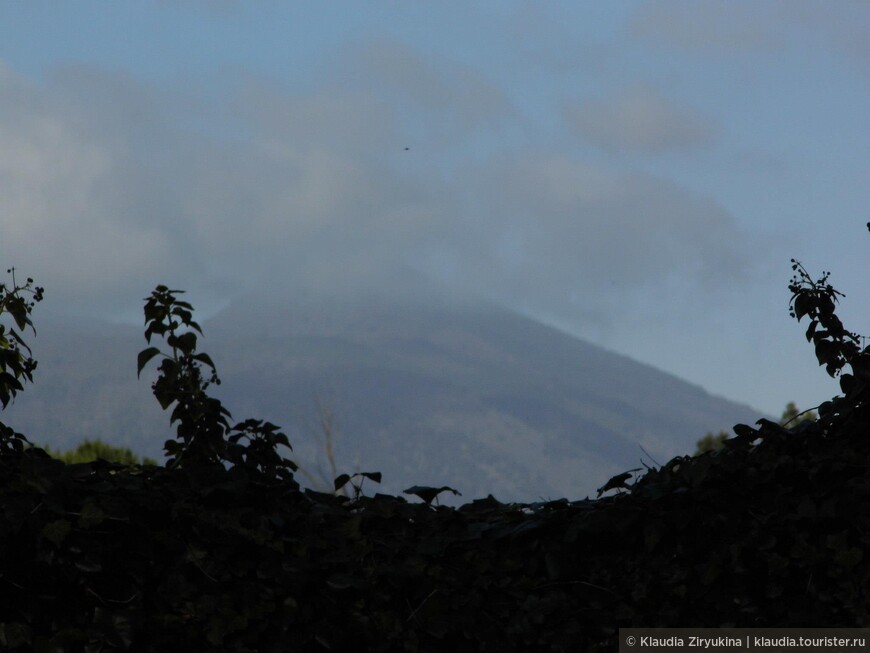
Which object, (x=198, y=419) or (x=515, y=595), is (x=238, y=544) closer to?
(x=198, y=419)

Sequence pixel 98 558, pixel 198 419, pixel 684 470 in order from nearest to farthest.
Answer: pixel 98 558
pixel 684 470
pixel 198 419

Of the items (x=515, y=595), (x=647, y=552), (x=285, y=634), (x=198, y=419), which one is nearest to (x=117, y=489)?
(x=198, y=419)

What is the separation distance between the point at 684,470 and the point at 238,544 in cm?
176

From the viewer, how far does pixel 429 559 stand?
392 centimetres

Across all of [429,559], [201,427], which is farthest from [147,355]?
[429,559]

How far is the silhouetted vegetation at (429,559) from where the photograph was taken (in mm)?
3740

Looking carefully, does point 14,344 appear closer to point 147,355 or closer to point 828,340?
point 147,355

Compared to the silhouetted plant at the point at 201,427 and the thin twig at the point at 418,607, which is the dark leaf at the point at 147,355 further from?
the thin twig at the point at 418,607

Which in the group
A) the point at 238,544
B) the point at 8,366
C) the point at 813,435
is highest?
the point at 8,366

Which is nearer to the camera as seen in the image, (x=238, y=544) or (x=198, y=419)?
(x=238, y=544)

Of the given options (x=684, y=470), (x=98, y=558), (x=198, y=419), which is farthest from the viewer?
(x=198, y=419)

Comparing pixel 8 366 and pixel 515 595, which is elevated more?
pixel 8 366

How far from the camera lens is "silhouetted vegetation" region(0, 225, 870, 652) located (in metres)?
3.74

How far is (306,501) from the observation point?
4.14 metres
